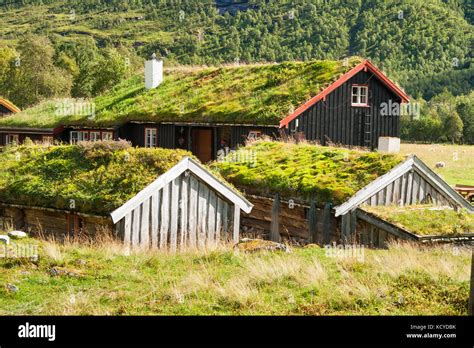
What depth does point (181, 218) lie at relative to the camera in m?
17.4

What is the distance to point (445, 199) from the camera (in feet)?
67.4

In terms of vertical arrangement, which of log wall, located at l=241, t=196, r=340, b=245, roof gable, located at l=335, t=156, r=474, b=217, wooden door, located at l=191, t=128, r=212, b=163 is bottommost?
log wall, located at l=241, t=196, r=340, b=245

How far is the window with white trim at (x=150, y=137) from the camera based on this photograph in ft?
115

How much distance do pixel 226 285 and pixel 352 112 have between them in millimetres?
22815

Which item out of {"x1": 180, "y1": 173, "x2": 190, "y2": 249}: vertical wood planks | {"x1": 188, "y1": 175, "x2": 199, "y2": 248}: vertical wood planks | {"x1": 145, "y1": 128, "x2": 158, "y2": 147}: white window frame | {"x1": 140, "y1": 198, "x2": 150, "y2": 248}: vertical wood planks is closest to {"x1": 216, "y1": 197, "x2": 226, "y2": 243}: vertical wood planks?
{"x1": 188, "y1": 175, "x2": 199, "y2": 248}: vertical wood planks

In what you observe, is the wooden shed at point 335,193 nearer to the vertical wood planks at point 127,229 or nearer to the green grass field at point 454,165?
the vertical wood planks at point 127,229

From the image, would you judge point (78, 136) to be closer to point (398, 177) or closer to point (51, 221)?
point (51, 221)

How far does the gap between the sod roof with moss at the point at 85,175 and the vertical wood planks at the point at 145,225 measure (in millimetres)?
391

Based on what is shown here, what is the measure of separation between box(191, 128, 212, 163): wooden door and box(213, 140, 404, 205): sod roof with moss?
761 centimetres

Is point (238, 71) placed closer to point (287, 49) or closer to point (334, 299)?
point (334, 299)

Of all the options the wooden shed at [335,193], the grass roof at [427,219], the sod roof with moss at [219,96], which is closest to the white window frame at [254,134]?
the sod roof with moss at [219,96]

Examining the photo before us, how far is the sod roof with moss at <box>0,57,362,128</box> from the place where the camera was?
99.8ft

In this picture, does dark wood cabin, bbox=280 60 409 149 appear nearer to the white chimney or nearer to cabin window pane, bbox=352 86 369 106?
cabin window pane, bbox=352 86 369 106
